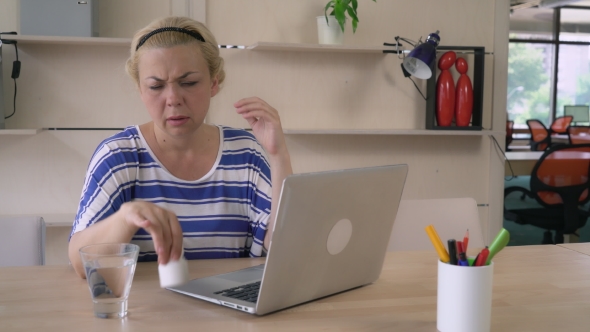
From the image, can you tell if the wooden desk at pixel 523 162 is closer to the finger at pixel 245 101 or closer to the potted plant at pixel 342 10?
the potted plant at pixel 342 10

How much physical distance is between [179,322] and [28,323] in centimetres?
25

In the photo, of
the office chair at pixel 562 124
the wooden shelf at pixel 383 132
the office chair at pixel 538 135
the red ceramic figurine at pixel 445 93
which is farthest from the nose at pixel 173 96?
the office chair at pixel 562 124

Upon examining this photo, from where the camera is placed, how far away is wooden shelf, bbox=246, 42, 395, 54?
2.96 meters

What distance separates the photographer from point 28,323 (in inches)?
42.3

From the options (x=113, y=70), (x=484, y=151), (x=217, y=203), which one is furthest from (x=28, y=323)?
(x=484, y=151)

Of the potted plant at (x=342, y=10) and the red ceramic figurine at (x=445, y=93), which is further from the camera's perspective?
the red ceramic figurine at (x=445, y=93)

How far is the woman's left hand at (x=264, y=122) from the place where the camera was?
5.79ft

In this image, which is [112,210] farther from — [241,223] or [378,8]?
[378,8]

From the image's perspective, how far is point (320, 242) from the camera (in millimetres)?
1152

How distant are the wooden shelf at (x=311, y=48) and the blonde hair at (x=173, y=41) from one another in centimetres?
115

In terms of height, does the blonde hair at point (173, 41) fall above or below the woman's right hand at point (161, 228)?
above

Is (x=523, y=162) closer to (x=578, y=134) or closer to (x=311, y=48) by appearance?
(x=311, y=48)

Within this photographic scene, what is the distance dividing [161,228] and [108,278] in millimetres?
135

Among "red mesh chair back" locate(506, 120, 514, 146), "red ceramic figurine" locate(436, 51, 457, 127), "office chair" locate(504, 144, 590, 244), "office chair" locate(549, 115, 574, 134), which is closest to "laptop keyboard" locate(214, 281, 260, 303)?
"red ceramic figurine" locate(436, 51, 457, 127)
